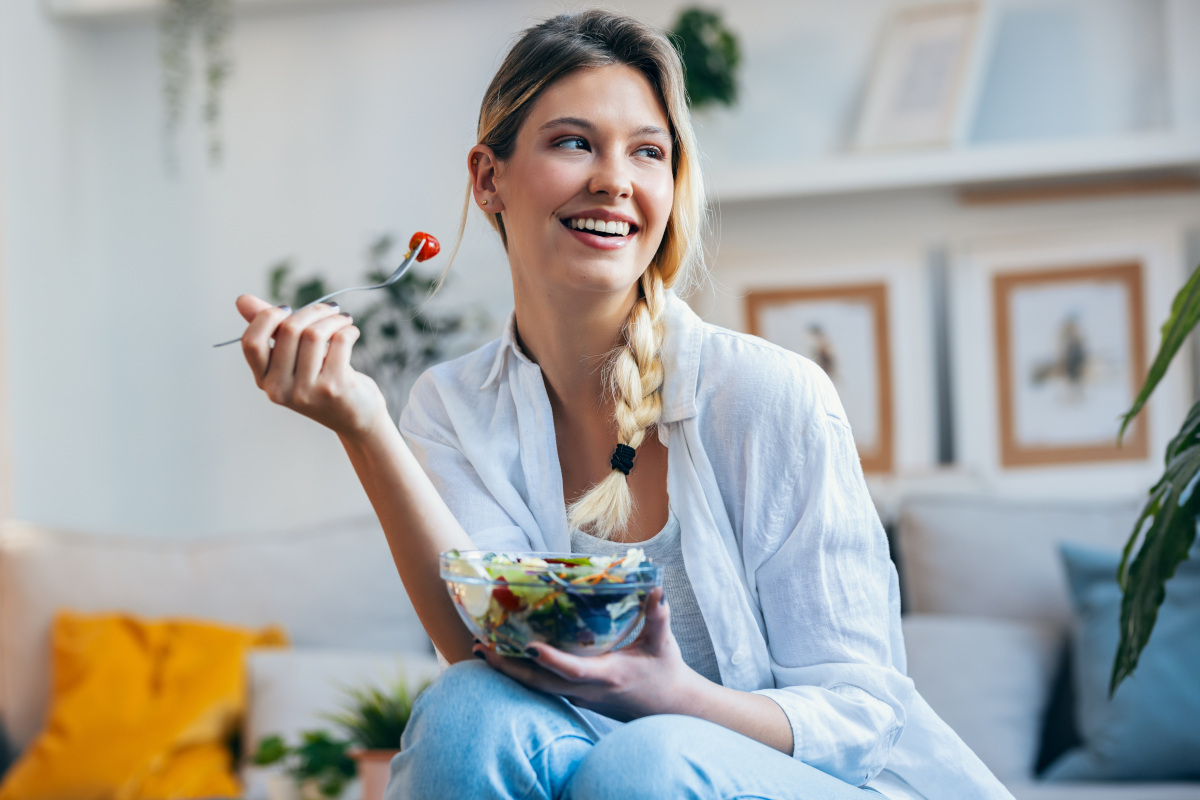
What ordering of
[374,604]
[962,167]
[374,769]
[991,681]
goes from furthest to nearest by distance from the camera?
[962,167]
[374,604]
[991,681]
[374,769]

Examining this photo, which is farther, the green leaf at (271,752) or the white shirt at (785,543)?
the green leaf at (271,752)

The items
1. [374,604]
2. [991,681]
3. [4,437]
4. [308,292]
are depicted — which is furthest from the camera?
[4,437]

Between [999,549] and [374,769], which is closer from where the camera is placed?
[374,769]

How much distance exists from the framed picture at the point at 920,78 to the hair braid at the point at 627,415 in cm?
175

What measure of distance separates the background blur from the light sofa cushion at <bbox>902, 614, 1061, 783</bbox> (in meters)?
0.69

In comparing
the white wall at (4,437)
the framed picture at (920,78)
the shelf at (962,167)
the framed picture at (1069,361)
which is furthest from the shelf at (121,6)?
the framed picture at (1069,361)

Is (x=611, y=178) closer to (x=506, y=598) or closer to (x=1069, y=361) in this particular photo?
(x=506, y=598)

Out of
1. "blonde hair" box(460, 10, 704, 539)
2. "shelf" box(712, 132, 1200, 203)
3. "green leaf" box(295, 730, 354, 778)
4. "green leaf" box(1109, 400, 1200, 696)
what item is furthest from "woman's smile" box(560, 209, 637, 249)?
"shelf" box(712, 132, 1200, 203)

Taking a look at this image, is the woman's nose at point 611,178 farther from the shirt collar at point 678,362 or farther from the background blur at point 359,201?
the background blur at point 359,201

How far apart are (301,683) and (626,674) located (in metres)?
1.40

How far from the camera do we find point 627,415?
1.16 metres

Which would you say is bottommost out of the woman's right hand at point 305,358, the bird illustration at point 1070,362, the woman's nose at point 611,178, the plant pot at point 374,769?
the plant pot at point 374,769

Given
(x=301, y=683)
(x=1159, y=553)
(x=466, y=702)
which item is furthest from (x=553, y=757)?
(x=301, y=683)

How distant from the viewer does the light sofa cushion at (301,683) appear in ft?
6.77
